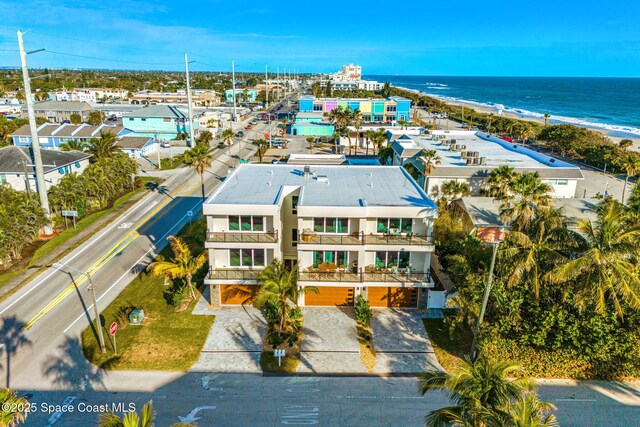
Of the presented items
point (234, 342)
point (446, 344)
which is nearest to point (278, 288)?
point (234, 342)

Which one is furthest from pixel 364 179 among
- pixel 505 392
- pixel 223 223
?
pixel 505 392

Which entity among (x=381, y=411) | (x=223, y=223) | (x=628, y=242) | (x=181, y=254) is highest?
(x=628, y=242)

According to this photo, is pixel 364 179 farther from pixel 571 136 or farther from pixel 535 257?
pixel 571 136

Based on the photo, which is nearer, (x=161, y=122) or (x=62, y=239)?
(x=62, y=239)

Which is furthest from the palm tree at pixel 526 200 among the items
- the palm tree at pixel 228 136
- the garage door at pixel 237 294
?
the palm tree at pixel 228 136

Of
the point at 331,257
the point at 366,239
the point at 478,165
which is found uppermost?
the point at 478,165

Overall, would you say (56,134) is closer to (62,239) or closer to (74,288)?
(62,239)

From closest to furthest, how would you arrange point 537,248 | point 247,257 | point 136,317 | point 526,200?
1. point 537,248
2. point 136,317
3. point 247,257
4. point 526,200
